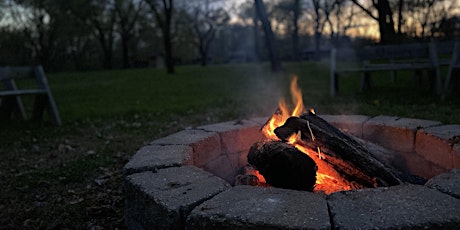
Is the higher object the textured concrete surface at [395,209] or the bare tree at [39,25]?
the bare tree at [39,25]

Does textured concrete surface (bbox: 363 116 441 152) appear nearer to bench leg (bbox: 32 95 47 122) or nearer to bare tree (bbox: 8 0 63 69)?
bench leg (bbox: 32 95 47 122)

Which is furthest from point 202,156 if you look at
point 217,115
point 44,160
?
point 217,115

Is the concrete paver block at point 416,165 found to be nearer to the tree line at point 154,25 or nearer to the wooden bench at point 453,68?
the wooden bench at point 453,68

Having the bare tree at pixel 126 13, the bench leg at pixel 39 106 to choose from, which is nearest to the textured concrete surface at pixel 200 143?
the bench leg at pixel 39 106

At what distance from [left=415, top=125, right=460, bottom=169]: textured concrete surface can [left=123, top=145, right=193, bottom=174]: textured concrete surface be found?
172cm

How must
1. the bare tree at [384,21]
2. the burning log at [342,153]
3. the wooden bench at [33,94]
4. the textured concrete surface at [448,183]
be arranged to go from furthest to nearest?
the bare tree at [384,21] → the wooden bench at [33,94] → the burning log at [342,153] → the textured concrete surface at [448,183]

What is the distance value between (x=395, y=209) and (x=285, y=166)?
0.78 metres

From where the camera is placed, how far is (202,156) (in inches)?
106

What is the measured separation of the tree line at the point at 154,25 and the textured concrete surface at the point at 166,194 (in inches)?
510

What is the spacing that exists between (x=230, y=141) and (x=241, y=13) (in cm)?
4406

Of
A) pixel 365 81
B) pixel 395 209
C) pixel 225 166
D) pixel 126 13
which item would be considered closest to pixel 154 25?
pixel 126 13

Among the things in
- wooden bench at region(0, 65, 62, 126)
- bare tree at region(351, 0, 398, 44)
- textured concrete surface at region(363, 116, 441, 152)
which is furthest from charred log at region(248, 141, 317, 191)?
bare tree at region(351, 0, 398, 44)

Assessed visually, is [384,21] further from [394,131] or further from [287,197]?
[287,197]

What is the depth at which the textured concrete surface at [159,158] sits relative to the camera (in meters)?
2.11
